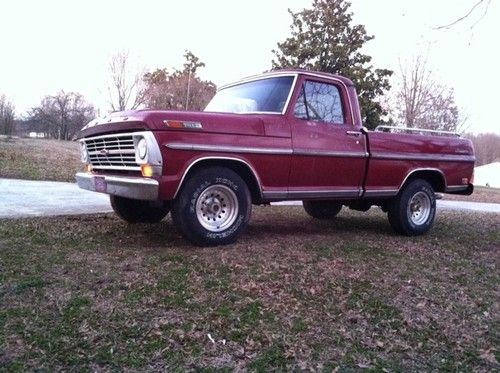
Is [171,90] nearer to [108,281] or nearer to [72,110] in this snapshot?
[72,110]

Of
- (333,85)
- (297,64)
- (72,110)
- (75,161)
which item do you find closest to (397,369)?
(333,85)

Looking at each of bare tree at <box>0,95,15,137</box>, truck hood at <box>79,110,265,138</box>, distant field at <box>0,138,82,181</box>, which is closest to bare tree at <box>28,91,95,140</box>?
bare tree at <box>0,95,15,137</box>

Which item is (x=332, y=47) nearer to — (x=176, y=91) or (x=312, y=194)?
(x=176, y=91)

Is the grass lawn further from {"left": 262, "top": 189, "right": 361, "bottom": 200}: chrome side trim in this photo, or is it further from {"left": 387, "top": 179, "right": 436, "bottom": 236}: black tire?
{"left": 387, "top": 179, "right": 436, "bottom": 236}: black tire

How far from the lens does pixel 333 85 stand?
6500 mm

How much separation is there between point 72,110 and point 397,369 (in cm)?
5847

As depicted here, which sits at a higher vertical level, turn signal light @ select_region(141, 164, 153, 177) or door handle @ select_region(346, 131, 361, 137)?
door handle @ select_region(346, 131, 361, 137)

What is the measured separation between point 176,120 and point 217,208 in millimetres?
1072

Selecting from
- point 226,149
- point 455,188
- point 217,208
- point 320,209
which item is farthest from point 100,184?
point 455,188

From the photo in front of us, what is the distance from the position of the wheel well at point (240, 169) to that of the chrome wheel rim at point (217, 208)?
0.82 feet

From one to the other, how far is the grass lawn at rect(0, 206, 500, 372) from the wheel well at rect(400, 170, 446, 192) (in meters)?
1.48

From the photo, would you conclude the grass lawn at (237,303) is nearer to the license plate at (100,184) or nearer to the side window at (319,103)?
the license plate at (100,184)

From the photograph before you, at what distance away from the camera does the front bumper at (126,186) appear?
189 inches

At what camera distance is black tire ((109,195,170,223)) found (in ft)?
21.1
